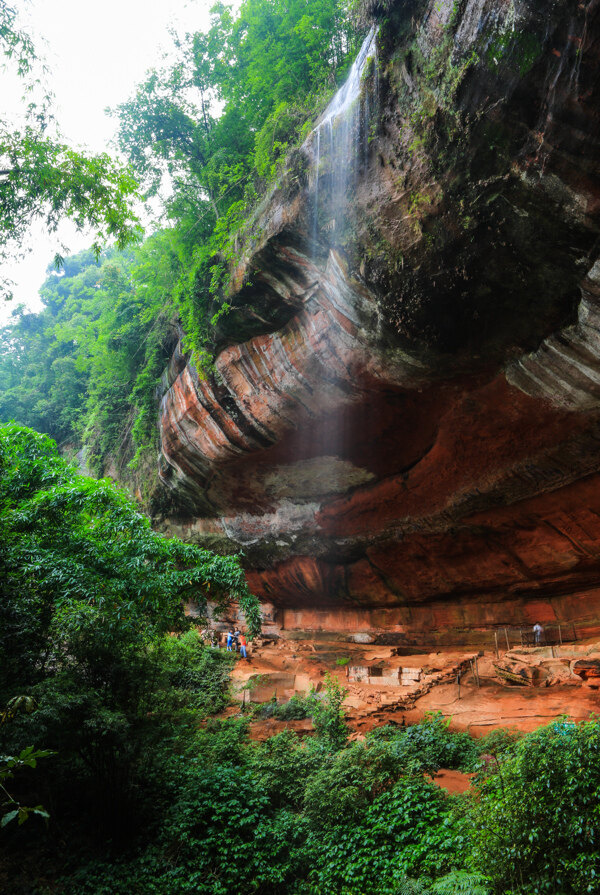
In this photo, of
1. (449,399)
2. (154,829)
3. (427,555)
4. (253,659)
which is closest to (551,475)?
(449,399)

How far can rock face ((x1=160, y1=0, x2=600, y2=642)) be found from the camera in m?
4.77

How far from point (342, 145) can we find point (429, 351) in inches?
121

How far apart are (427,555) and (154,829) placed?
790cm

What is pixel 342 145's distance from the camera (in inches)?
256

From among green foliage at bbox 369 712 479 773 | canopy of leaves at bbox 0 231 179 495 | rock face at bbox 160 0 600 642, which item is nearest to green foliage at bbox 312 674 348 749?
green foliage at bbox 369 712 479 773

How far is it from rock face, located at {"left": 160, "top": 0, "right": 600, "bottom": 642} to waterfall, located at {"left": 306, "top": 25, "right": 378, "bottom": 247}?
0.03 metres

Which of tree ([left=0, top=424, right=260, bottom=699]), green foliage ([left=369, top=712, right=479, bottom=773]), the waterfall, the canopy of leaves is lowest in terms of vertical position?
green foliage ([left=369, top=712, right=479, bottom=773])

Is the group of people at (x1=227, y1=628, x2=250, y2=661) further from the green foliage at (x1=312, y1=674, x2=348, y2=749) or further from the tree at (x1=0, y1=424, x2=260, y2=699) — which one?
the tree at (x1=0, y1=424, x2=260, y2=699)

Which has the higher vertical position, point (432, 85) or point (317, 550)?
point (432, 85)

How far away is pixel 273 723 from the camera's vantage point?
8.58 metres

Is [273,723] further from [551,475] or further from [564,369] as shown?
[564,369]

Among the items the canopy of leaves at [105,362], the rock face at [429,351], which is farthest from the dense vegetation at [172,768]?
the canopy of leaves at [105,362]

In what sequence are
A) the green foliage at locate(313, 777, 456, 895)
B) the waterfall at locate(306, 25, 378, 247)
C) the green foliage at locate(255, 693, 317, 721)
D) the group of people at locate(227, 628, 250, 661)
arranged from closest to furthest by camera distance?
1. the green foliage at locate(313, 777, 456, 895)
2. the waterfall at locate(306, 25, 378, 247)
3. the green foliage at locate(255, 693, 317, 721)
4. the group of people at locate(227, 628, 250, 661)

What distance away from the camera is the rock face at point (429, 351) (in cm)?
477
